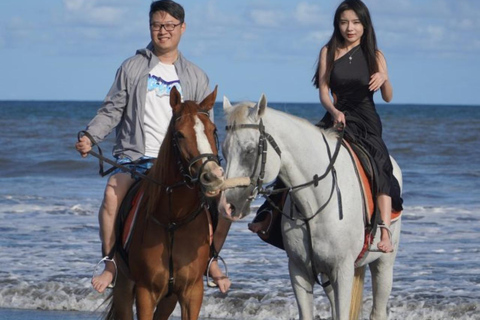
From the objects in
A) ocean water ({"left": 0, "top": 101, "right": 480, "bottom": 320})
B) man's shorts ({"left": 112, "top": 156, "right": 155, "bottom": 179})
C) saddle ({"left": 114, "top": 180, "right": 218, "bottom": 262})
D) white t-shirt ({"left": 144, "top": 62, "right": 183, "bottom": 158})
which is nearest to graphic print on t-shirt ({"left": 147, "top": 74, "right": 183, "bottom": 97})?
white t-shirt ({"left": 144, "top": 62, "right": 183, "bottom": 158})

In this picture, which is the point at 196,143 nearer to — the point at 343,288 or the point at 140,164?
the point at 140,164

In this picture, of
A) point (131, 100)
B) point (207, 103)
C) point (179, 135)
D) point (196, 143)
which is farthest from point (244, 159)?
point (131, 100)

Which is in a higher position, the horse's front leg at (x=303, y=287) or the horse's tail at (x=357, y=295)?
the horse's front leg at (x=303, y=287)

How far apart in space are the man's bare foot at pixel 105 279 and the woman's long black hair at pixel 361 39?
1.76 meters

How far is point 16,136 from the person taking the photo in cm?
2966

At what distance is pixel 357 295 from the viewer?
6004 millimetres

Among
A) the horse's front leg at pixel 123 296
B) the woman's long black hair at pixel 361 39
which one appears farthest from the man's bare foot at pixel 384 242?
the horse's front leg at pixel 123 296

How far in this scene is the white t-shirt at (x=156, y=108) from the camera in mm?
5508

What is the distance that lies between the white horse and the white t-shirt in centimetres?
71

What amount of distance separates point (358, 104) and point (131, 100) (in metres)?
1.45

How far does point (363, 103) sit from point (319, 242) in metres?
1.18

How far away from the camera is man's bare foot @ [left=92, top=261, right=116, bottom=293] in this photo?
17.6 feet

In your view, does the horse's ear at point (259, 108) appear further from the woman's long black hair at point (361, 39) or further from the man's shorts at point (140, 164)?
the woman's long black hair at point (361, 39)

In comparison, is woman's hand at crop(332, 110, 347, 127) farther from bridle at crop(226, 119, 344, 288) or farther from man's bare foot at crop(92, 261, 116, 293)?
man's bare foot at crop(92, 261, 116, 293)
